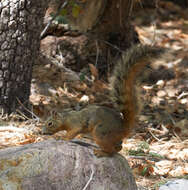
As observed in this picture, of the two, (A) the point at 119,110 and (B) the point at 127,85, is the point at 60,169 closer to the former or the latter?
(A) the point at 119,110

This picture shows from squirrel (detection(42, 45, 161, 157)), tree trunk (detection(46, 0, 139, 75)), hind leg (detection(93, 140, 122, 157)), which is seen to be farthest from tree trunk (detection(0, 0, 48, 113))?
tree trunk (detection(46, 0, 139, 75))

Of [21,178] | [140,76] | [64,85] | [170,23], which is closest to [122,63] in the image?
[140,76]

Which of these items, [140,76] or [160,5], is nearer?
[140,76]

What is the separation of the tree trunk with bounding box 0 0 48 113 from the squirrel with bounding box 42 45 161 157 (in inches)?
59.5

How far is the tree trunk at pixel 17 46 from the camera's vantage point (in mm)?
4084

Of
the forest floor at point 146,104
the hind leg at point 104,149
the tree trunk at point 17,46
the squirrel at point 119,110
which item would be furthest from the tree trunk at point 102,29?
the hind leg at point 104,149

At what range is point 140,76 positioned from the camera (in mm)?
2871

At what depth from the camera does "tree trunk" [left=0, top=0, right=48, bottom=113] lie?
4.08 m

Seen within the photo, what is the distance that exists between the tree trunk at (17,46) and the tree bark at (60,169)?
1.57 meters

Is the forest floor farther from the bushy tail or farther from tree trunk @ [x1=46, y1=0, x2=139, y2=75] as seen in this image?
the bushy tail

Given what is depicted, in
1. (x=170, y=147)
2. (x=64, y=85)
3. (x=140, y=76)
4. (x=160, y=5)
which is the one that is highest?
(x=160, y=5)

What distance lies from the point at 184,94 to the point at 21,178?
13.0 ft

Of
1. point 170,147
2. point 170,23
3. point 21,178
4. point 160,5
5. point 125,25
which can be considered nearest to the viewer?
point 21,178

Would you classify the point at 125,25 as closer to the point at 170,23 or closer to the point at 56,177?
the point at 170,23
